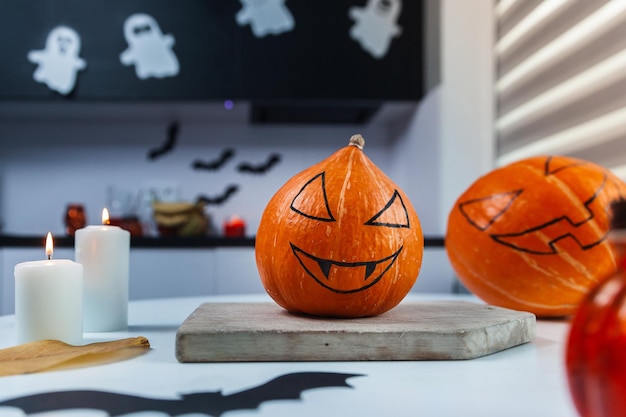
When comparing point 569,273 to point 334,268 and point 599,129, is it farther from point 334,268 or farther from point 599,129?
point 599,129

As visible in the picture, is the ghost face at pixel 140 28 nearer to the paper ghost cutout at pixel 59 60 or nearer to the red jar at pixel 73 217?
the paper ghost cutout at pixel 59 60

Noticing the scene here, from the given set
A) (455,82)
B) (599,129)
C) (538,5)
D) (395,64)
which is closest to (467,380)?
(599,129)

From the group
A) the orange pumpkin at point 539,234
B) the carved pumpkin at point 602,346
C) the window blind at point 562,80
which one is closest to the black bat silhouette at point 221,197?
the window blind at point 562,80

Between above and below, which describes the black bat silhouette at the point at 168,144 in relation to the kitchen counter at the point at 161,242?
above

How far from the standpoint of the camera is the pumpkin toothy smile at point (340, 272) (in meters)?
0.70

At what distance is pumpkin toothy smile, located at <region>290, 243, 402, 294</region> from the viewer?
70 cm

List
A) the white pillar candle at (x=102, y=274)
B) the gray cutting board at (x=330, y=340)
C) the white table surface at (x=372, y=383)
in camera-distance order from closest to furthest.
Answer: the white table surface at (x=372, y=383), the gray cutting board at (x=330, y=340), the white pillar candle at (x=102, y=274)

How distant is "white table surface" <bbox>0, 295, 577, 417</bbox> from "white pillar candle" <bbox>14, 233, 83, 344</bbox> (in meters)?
0.07

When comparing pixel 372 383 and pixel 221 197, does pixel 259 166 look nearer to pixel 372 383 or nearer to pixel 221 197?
pixel 221 197

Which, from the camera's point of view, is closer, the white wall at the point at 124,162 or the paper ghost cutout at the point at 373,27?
the paper ghost cutout at the point at 373,27

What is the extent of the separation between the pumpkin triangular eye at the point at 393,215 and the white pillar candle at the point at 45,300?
0.34 metres

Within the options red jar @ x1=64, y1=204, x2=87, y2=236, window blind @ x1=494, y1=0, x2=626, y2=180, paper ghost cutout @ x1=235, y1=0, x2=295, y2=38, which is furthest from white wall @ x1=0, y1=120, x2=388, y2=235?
window blind @ x1=494, y1=0, x2=626, y2=180

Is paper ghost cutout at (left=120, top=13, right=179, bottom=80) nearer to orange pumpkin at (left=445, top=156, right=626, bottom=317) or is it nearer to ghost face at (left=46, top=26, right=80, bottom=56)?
ghost face at (left=46, top=26, right=80, bottom=56)

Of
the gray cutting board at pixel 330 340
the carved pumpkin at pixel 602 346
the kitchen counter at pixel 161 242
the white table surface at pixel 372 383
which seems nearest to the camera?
the carved pumpkin at pixel 602 346
